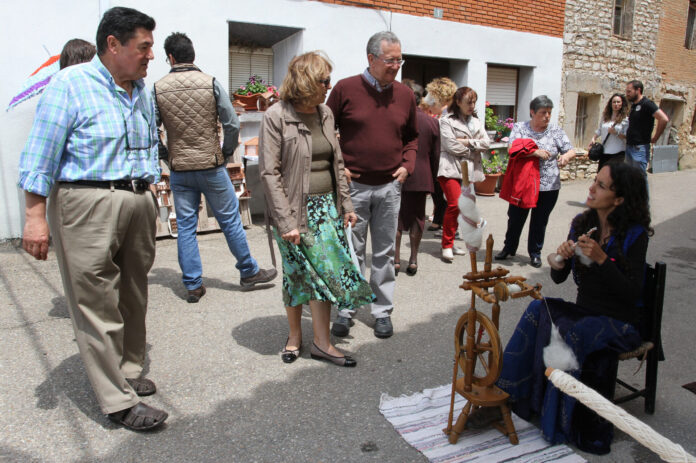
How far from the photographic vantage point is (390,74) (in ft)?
12.2

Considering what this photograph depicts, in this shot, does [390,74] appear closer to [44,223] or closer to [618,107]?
[44,223]

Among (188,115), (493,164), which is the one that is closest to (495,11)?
(493,164)

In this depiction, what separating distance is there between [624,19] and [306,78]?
12805 millimetres

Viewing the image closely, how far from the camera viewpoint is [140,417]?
8.93ft

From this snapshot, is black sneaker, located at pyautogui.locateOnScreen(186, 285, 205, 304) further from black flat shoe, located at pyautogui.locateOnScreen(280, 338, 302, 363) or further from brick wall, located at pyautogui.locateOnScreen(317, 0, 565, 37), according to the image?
brick wall, located at pyautogui.locateOnScreen(317, 0, 565, 37)

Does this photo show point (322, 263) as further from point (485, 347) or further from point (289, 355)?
point (485, 347)

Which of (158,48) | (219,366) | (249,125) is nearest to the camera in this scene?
(219,366)

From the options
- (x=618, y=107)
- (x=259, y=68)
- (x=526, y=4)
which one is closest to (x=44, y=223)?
(x=259, y=68)

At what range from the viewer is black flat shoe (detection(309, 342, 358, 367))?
3447mm

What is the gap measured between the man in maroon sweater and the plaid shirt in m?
1.48

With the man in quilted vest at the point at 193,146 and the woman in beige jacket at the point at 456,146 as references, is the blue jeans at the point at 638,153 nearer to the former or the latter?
the woman in beige jacket at the point at 456,146

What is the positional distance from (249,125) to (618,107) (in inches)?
201

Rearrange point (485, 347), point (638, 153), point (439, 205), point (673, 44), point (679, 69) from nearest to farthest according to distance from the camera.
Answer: point (485, 347)
point (439, 205)
point (638, 153)
point (673, 44)
point (679, 69)

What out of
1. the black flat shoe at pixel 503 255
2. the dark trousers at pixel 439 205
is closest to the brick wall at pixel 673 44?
the dark trousers at pixel 439 205
